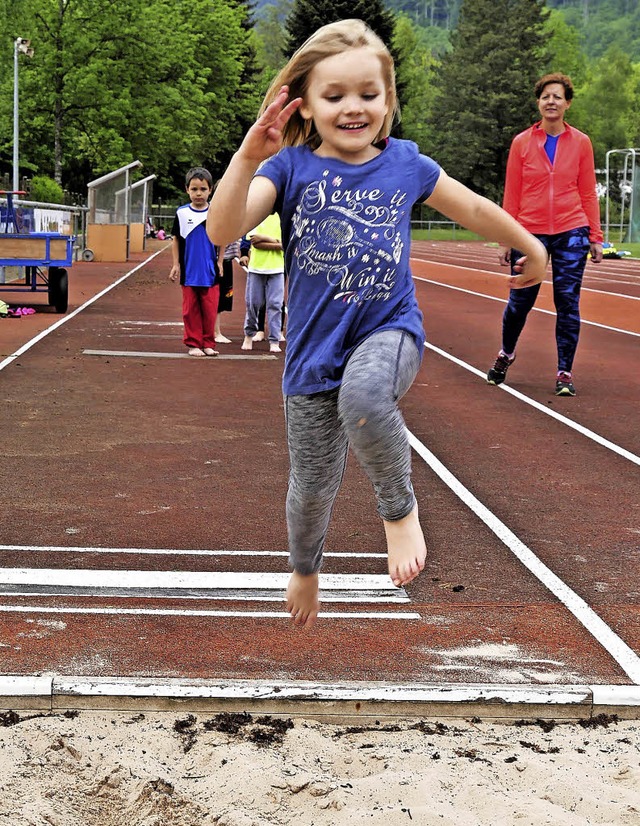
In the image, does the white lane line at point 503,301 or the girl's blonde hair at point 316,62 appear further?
the white lane line at point 503,301

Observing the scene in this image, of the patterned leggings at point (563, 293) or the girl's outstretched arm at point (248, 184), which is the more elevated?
the girl's outstretched arm at point (248, 184)

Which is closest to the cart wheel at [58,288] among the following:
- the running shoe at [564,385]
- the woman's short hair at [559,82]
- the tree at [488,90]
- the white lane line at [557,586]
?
the running shoe at [564,385]

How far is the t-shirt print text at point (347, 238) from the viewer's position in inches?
144

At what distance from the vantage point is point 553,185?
1058 centimetres

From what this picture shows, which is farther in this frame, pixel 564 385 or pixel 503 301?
pixel 503 301

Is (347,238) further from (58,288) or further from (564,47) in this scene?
(564,47)

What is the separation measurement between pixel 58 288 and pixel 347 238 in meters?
16.2

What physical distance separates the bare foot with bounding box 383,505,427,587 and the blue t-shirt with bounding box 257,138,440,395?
482 mm

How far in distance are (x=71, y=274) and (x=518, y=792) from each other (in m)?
27.9

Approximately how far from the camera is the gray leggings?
3.43 metres

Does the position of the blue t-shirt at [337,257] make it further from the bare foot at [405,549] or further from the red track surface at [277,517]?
the red track surface at [277,517]

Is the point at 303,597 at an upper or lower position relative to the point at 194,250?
lower

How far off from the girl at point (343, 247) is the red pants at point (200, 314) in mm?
10124

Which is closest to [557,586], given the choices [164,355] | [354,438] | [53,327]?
[354,438]
